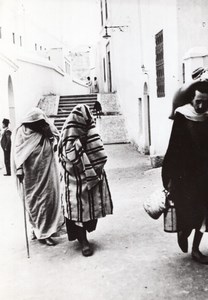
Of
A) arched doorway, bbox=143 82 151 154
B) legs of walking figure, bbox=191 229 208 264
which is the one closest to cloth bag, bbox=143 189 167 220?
legs of walking figure, bbox=191 229 208 264

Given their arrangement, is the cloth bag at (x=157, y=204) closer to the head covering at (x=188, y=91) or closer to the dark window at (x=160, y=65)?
the head covering at (x=188, y=91)

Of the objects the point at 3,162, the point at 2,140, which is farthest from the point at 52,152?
the point at 3,162

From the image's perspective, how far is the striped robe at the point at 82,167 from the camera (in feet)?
13.0

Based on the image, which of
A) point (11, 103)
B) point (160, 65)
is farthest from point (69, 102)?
point (160, 65)

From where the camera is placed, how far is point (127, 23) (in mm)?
13508

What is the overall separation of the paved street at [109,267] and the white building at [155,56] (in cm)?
317

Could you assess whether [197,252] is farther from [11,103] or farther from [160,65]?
[11,103]

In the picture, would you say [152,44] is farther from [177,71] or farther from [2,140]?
[2,140]

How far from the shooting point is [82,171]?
4.04 m

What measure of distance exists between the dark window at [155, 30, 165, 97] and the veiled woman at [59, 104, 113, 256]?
5076 millimetres

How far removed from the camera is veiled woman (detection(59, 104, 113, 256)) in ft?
13.0

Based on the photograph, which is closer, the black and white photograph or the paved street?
the paved street

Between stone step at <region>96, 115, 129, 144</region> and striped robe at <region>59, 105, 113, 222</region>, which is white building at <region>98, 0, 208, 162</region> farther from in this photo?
striped robe at <region>59, 105, 113, 222</region>

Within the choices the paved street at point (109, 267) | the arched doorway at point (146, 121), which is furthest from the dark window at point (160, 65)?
the paved street at point (109, 267)
